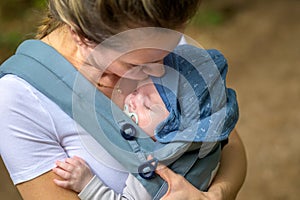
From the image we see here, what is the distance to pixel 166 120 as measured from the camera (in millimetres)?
1491

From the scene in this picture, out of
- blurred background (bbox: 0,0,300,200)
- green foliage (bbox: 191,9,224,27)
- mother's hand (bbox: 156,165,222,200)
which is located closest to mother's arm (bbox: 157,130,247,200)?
mother's hand (bbox: 156,165,222,200)

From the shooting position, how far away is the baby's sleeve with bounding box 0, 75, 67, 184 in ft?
4.57

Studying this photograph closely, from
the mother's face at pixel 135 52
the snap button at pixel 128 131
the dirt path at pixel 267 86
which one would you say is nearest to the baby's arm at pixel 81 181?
the snap button at pixel 128 131

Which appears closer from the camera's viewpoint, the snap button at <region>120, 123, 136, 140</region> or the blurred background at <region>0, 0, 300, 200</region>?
the snap button at <region>120, 123, 136, 140</region>

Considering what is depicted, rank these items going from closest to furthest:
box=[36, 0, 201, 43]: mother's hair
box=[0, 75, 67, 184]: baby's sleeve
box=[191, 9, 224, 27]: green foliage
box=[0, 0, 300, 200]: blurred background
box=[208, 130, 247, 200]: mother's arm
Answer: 1. box=[36, 0, 201, 43]: mother's hair
2. box=[0, 75, 67, 184]: baby's sleeve
3. box=[208, 130, 247, 200]: mother's arm
4. box=[0, 0, 300, 200]: blurred background
5. box=[191, 9, 224, 27]: green foliage

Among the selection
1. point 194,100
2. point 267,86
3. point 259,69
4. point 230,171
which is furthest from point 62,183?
point 259,69

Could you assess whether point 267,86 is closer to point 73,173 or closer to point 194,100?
point 194,100

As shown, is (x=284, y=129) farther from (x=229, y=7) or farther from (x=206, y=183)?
(x=206, y=183)

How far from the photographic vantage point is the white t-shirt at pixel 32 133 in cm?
139

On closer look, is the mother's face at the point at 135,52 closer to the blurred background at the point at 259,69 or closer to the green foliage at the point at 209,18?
the blurred background at the point at 259,69

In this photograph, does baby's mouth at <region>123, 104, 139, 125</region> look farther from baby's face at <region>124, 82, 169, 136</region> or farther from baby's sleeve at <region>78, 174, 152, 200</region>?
baby's sleeve at <region>78, 174, 152, 200</region>

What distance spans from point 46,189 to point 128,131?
0.69 ft

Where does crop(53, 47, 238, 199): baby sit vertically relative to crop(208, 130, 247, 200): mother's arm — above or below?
above

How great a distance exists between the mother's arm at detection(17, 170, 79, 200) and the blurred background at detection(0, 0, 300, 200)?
1777mm
